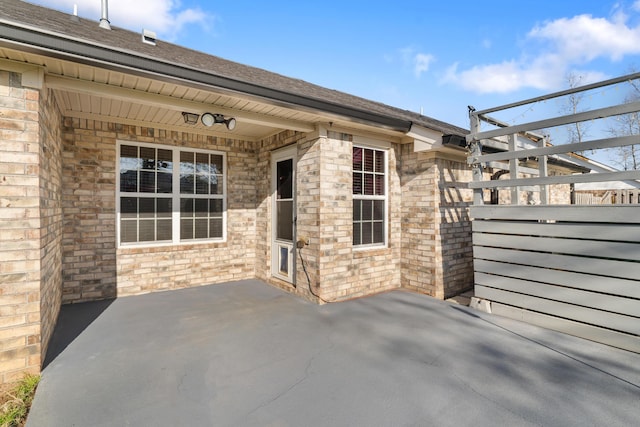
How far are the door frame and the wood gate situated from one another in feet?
9.38

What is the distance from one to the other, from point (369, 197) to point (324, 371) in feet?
10.6

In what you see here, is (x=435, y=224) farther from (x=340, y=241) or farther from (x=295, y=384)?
(x=295, y=384)

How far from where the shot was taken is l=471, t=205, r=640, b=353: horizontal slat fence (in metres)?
3.06

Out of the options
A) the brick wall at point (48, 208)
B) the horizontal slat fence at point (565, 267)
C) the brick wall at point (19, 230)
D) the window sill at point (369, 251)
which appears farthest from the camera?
the window sill at point (369, 251)

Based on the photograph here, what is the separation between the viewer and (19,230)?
258cm

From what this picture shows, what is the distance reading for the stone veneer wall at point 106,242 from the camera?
448 cm

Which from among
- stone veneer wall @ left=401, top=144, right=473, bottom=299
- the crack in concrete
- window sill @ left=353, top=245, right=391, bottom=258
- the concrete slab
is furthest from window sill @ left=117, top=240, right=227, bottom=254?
stone veneer wall @ left=401, top=144, right=473, bottom=299

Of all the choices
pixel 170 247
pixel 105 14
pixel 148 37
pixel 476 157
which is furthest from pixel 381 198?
pixel 105 14

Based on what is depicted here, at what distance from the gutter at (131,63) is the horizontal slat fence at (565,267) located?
2916 mm

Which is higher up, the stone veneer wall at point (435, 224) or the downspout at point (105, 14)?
the downspout at point (105, 14)

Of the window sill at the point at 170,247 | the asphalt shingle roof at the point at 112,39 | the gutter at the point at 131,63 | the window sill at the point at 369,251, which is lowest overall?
the window sill at the point at 369,251

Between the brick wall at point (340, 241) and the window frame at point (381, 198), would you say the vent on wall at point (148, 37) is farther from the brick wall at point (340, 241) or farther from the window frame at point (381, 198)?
the window frame at point (381, 198)

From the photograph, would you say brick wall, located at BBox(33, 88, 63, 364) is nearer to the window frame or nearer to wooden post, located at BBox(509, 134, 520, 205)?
the window frame

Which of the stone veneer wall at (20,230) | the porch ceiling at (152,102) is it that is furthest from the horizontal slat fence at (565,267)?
the stone veneer wall at (20,230)
